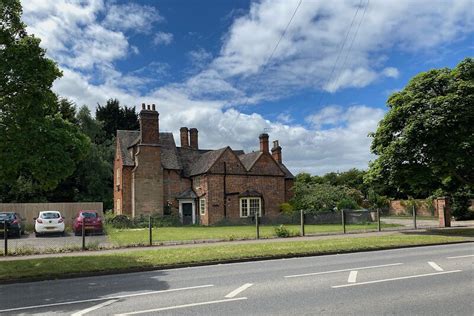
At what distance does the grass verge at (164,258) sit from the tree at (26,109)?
8.79 feet

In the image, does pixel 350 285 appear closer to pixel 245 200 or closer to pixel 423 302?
pixel 423 302

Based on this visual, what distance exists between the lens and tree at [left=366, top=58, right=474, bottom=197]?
21.0 meters

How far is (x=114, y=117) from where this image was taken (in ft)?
201

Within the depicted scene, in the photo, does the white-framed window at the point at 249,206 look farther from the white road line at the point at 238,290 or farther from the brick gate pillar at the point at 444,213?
the white road line at the point at 238,290

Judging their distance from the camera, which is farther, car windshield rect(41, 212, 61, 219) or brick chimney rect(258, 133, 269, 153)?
brick chimney rect(258, 133, 269, 153)

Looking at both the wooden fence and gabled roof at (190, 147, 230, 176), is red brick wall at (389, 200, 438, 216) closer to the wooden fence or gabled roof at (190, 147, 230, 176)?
gabled roof at (190, 147, 230, 176)

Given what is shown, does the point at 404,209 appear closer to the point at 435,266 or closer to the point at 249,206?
the point at 249,206

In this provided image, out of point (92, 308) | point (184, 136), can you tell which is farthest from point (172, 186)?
point (92, 308)

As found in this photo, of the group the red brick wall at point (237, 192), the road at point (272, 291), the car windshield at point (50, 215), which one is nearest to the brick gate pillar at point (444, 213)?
the red brick wall at point (237, 192)

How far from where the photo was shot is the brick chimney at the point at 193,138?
47844 mm

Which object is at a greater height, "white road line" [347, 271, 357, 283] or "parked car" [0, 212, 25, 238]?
"parked car" [0, 212, 25, 238]

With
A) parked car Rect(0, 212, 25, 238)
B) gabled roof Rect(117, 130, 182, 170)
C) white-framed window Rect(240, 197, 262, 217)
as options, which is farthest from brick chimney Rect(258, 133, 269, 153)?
parked car Rect(0, 212, 25, 238)

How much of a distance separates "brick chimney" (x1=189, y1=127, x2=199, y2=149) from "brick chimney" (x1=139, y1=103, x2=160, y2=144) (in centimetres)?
832

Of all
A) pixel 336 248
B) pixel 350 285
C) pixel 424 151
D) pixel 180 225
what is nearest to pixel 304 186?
pixel 180 225
